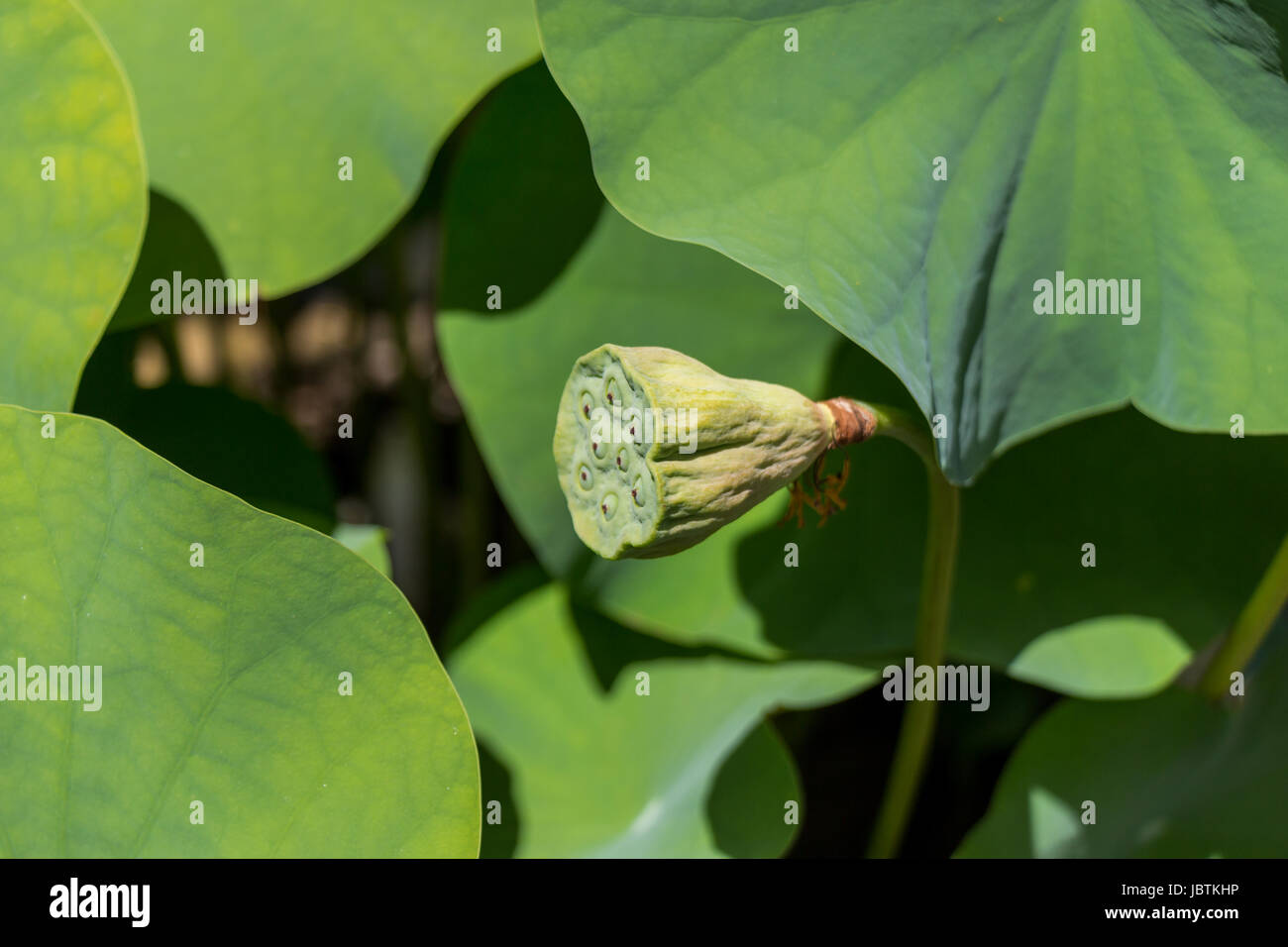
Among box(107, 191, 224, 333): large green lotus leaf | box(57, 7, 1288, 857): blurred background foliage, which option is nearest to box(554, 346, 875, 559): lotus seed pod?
box(57, 7, 1288, 857): blurred background foliage

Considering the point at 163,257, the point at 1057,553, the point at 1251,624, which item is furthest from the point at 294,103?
the point at 1251,624

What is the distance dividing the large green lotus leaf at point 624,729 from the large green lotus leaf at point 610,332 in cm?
14

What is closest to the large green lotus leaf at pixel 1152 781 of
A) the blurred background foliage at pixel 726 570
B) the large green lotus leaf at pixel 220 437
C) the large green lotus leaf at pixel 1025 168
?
the blurred background foliage at pixel 726 570

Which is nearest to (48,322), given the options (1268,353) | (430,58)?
(430,58)

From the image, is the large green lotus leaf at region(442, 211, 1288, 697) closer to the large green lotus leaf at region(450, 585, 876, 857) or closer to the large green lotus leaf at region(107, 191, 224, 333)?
the large green lotus leaf at region(450, 585, 876, 857)

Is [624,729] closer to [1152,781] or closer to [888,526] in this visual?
[888,526]

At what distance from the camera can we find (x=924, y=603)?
0.69m

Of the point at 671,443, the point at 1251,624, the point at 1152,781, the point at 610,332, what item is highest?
the point at 610,332

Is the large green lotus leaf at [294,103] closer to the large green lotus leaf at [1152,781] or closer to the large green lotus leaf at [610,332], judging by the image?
the large green lotus leaf at [610,332]

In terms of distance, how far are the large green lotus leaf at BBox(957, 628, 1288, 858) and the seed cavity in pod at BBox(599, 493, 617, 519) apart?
429 millimetres

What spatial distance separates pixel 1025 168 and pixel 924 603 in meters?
0.27

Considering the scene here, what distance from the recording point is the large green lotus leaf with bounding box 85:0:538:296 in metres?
0.74

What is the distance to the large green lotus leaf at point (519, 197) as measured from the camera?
795mm
